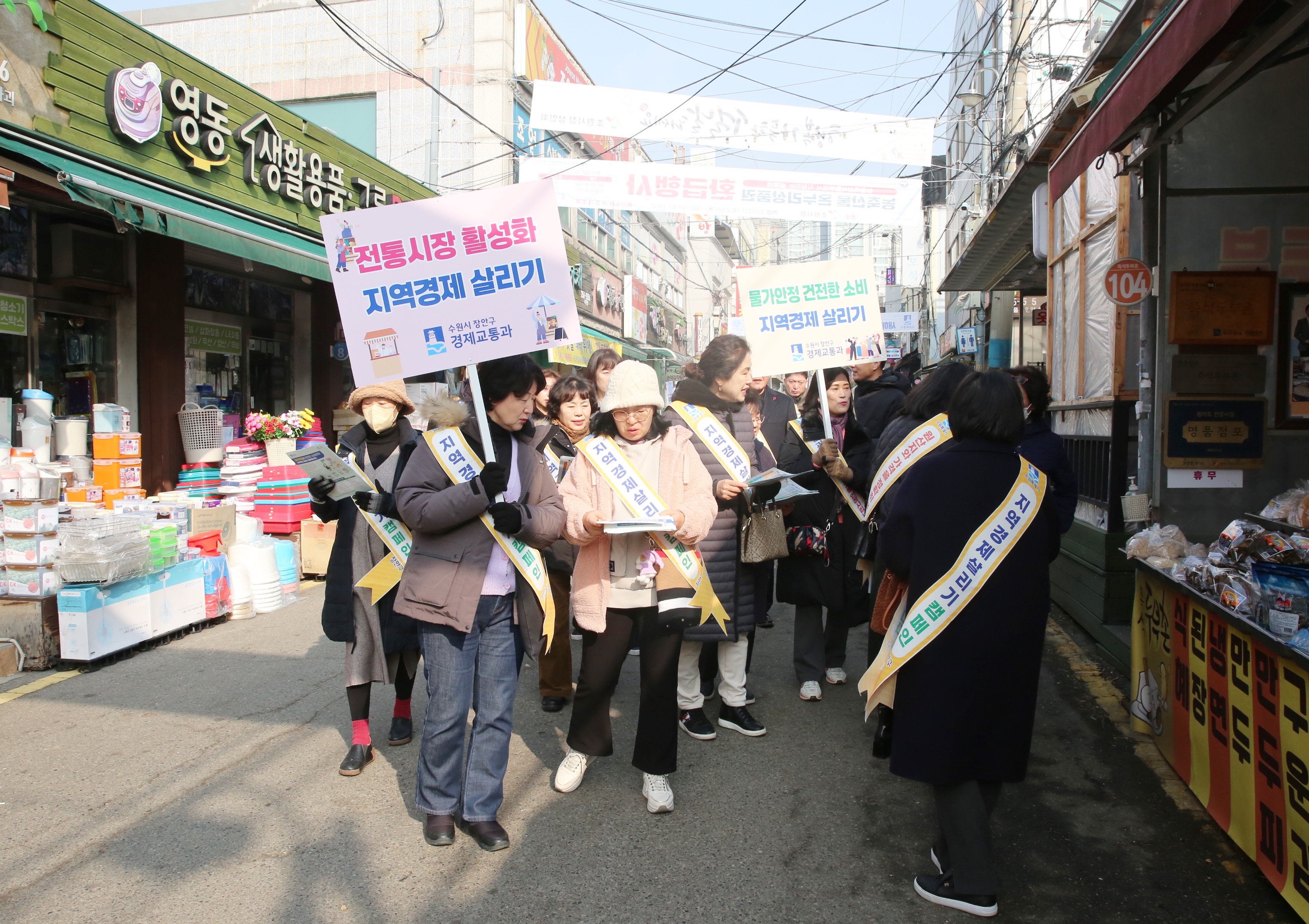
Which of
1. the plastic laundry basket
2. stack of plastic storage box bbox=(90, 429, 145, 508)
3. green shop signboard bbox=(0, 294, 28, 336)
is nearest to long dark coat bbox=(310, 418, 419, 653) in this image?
stack of plastic storage box bbox=(90, 429, 145, 508)

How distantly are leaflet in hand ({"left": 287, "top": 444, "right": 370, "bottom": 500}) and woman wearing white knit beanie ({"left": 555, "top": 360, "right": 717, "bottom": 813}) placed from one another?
2.85 ft

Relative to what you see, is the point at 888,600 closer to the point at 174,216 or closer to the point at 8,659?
the point at 8,659

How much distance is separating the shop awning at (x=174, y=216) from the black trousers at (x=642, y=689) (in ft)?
17.6

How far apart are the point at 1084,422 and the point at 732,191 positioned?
6.58 m

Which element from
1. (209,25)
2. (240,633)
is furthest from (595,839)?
(209,25)

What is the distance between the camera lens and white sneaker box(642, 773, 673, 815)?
12.5 ft

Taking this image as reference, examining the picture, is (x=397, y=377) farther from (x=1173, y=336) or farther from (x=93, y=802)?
(x=1173, y=336)

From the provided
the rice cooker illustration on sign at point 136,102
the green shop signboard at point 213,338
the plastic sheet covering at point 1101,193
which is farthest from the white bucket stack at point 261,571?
the plastic sheet covering at point 1101,193

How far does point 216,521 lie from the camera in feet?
25.5

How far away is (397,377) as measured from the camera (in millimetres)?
3621

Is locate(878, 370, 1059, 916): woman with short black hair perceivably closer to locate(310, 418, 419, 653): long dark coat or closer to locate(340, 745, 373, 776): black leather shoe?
locate(310, 418, 419, 653): long dark coat

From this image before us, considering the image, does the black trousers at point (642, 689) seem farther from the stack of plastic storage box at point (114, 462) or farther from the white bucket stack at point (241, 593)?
the stack of plastic storage box at point (114, 462)

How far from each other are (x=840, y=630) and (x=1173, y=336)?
2.90 metres

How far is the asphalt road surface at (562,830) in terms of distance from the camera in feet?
10.2
